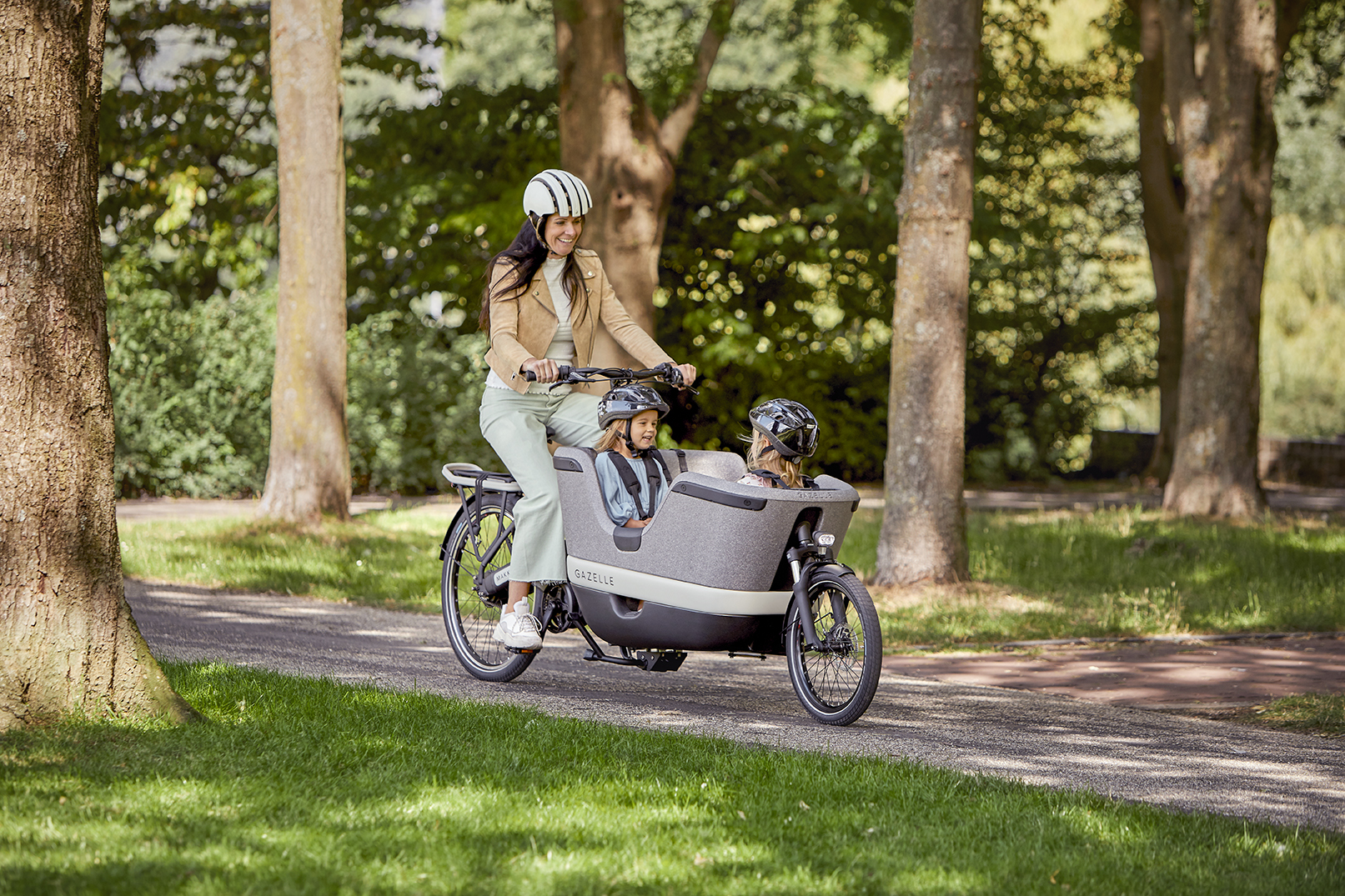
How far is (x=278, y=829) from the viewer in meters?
4.05

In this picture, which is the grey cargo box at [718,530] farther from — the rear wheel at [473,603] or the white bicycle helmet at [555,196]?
the white bicycle helmet at [555,196]

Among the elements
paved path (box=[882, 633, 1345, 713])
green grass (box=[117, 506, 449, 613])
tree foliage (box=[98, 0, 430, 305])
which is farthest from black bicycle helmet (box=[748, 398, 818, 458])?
tree foliage (box=[98, 0, 430, 305])

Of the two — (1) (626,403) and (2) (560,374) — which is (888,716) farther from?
(2) (560,374)

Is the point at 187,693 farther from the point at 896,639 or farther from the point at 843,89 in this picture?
the point at 843,89

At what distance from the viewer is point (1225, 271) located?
14.3 m

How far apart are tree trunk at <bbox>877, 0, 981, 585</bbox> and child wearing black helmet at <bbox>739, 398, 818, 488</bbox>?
389 cm

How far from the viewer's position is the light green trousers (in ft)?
21.2

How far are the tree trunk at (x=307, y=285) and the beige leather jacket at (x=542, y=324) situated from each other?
229 inches

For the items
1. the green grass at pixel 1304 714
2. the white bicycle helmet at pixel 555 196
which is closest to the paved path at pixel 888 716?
the green grass at pixel 1304 714

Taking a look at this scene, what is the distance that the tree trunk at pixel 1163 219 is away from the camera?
1991cm

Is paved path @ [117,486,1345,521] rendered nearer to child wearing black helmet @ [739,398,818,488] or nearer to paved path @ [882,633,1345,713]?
paved path @ [882,633,1345,713]

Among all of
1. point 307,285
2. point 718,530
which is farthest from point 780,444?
point 307,285

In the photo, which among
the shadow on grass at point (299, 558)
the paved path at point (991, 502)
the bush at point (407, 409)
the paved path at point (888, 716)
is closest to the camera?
the paved path at point (888, 716)

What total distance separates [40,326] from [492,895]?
8.37ft
